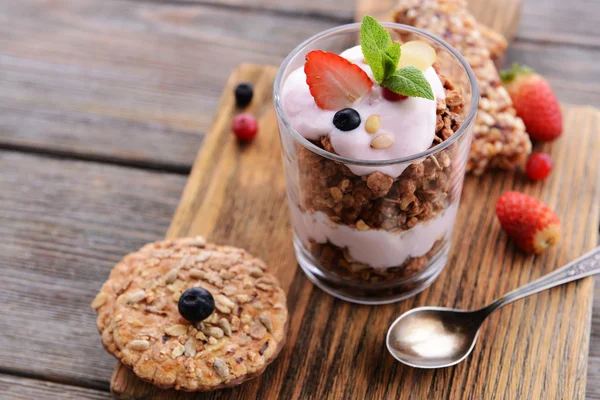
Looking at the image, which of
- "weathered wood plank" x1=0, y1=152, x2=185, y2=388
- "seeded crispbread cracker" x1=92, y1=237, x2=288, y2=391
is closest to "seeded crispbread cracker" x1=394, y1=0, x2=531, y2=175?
"seeded crispbread cracker" x1=92, y1=237, x2=288, y2=391

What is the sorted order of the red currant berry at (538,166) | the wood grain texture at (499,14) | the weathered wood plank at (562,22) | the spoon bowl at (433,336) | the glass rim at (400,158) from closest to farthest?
the glass rim at (400,158), the spoon bowl at (433,336), the red currant berry at (538,166), the wood grain texture at (499,14), the weathered wood plank at (562,22)

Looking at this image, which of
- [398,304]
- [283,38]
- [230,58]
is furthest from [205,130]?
[398,304]

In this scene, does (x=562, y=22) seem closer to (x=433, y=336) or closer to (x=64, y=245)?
(x=433, y=336)

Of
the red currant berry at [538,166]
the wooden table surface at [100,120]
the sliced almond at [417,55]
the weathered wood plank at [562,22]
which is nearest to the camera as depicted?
the sliced almond at [417,55]

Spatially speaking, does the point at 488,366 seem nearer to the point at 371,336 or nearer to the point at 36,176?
the point at 371,336

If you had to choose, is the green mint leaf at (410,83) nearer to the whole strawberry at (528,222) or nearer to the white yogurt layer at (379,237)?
the white yogurt layer at (379,237)

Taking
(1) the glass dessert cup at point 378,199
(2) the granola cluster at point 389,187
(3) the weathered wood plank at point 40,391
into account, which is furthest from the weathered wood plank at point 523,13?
(3) the weathered wood plank at point 40,391
